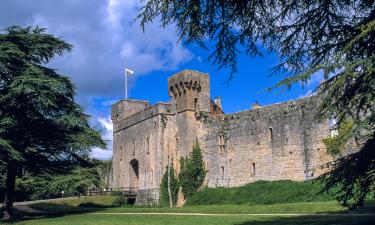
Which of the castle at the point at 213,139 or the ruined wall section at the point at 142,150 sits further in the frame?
the ruined wall section at the point at 142,150

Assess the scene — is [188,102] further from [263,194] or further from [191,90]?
[263,194]

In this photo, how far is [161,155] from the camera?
39344mm

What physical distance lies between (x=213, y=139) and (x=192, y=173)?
9.88 feet

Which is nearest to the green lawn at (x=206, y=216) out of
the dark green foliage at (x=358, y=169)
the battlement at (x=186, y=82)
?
the dark green foliage at (x=358, y=169)

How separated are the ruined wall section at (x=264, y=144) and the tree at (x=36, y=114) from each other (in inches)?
435

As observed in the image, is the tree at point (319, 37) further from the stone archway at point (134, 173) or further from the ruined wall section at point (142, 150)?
the stone archway at point (134, 173)

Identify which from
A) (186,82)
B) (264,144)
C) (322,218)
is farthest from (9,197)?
(186,82)

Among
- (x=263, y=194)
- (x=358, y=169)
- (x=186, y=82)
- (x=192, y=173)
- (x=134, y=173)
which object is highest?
(x=186, y=82)

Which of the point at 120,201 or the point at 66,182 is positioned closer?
the point at 66,182

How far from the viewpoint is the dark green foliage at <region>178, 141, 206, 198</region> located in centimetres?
3675

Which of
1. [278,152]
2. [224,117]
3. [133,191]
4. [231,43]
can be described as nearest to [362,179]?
[231,43]

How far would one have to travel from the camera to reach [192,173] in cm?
3700

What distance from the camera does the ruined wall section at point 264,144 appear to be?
29927 mm

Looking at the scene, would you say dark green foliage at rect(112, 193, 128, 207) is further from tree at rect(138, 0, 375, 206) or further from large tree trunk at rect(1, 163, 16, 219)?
tree at rect(138, 0, 375, 206)
